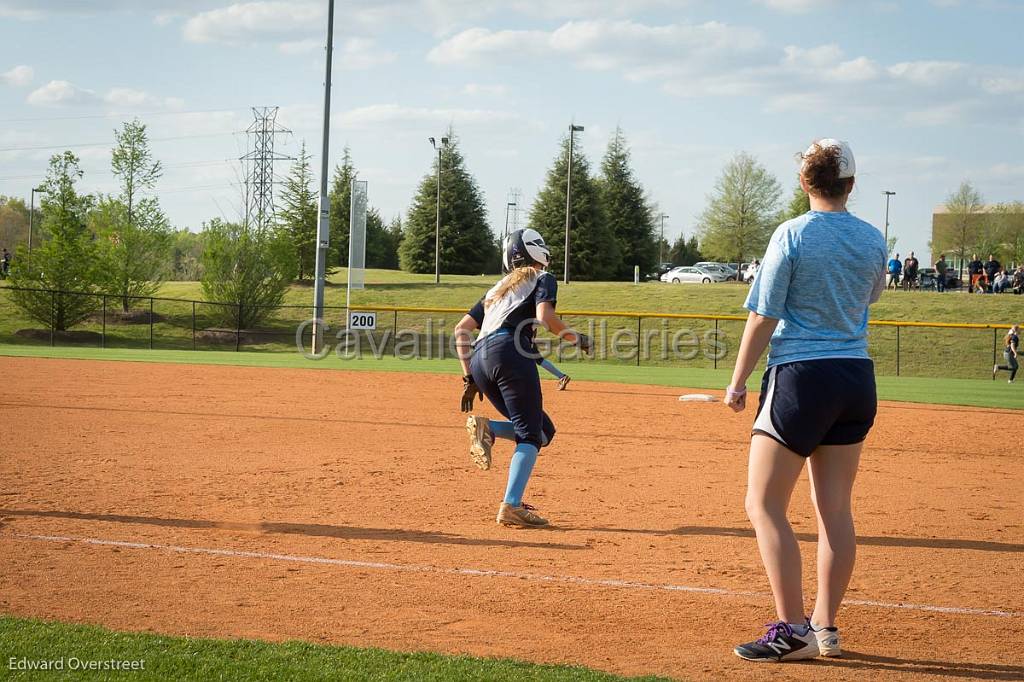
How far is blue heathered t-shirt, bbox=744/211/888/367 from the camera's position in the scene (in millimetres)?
3902

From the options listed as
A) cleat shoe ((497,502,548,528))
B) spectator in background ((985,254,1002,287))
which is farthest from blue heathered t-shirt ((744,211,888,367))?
spectator in background ((985,254,1002,287))

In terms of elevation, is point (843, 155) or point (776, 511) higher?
point (843, 155)

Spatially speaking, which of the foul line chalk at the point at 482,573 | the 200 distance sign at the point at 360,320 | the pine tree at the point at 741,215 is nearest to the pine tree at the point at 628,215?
the pine tree at the point at 741,215

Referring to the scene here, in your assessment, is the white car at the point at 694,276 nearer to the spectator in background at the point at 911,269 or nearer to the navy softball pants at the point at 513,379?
the spectator in background at the point at 911,269

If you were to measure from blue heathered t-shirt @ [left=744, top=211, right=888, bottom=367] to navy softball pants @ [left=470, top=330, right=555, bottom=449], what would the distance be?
267cm

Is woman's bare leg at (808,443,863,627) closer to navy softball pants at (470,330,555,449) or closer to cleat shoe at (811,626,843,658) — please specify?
cleat shoe at (811,626,843,658)

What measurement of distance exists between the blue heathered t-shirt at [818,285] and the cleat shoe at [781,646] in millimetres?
1123

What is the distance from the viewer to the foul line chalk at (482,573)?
16.3 ft

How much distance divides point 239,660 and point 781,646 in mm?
2188

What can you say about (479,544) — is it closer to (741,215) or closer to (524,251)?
(524,251)

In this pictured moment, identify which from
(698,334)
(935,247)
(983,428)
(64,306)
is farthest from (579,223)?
(983,428)

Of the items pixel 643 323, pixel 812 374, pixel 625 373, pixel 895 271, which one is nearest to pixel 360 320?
pixel 625 373

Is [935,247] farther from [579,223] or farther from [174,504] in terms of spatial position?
[174,504]

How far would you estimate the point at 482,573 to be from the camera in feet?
17.9
